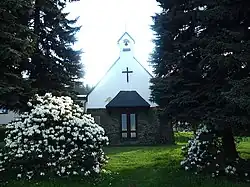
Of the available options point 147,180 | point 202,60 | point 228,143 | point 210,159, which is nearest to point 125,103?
point 228,143

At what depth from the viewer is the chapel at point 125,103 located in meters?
25.6

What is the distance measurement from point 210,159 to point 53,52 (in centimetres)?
886

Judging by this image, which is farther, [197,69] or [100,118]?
[100,118]

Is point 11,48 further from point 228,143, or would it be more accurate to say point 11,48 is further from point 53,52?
point 228,143

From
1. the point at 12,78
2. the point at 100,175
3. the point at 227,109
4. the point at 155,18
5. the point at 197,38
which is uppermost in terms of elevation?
the point at 155,18

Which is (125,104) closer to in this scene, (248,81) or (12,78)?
(12,78)

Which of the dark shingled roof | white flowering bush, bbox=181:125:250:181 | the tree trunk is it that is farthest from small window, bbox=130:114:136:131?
the tree trunk

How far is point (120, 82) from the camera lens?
2684cm

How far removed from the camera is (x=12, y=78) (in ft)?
39.1

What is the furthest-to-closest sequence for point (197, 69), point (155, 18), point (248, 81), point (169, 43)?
point (155, 18) < point (169, 43) < point (197, 69) < point (248, 81)

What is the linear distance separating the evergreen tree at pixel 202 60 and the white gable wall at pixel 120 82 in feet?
39.7

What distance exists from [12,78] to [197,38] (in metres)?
6.03

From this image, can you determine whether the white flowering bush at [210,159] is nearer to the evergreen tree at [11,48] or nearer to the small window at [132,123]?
the evergreen tree at [11,48]

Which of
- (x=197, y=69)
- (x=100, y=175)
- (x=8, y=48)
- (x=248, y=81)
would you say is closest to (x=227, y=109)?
(x=248, y=81)
